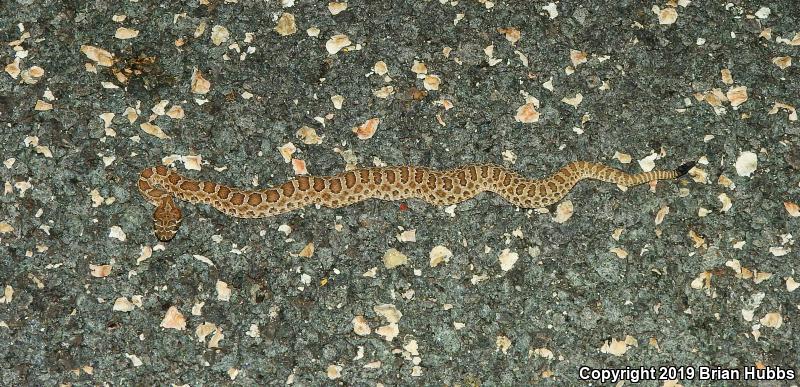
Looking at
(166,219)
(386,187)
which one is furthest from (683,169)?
(166,219)

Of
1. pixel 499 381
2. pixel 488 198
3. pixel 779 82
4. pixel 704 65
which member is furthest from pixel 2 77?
pixel 779 82

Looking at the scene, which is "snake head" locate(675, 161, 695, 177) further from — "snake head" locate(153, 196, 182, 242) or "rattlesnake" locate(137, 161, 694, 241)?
A: "snake head" locate(153, 196, 182, 242)

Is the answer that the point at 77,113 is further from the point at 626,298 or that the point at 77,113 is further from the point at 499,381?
the point at 626,298

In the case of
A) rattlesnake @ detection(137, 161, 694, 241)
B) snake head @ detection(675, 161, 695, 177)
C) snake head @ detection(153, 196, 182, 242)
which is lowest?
snake head @ detection(675, 161, 695, 177)

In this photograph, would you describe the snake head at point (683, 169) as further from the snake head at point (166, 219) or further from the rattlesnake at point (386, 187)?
the snake head at point (166, 219)

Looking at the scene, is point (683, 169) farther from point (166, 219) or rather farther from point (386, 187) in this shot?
point (166, 219)

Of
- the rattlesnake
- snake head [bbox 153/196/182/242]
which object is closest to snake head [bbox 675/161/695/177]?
the rattlesnake
